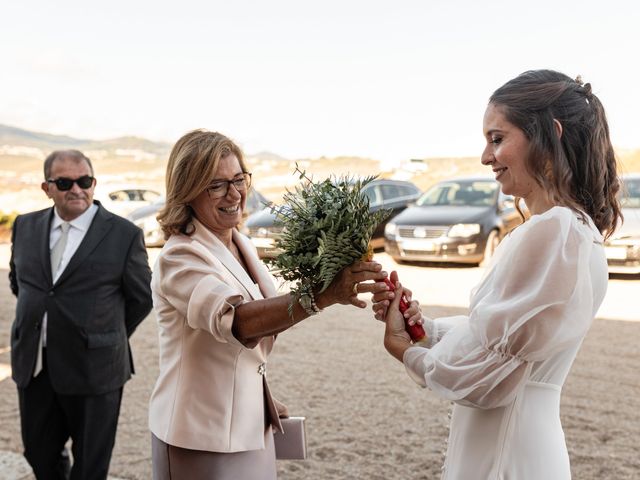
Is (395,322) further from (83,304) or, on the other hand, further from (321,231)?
(83,304)

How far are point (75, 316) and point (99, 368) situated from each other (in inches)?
12.8

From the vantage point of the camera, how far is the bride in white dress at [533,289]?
199cm

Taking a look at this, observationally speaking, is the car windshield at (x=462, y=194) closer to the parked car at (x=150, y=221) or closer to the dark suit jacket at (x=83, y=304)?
the parked car at (x=150, y=221)

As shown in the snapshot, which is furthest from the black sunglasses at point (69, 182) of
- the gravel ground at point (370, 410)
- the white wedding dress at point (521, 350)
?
the white wedding dress at point (521, 350)

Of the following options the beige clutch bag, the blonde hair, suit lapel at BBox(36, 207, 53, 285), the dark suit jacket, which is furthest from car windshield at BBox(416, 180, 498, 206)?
the blonde hair

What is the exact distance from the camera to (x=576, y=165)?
84.6 inches

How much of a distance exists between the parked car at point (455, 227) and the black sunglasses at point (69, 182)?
10473 millimetres

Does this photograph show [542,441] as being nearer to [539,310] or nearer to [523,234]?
[539,310]

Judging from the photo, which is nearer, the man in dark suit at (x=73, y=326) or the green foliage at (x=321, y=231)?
the green foliage at (x=321, y=231)

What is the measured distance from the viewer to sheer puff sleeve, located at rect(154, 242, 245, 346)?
2.42 metres

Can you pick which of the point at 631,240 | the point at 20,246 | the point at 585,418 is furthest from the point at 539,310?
the point at 631,240

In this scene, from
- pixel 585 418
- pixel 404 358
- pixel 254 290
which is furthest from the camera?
pixel 585 418

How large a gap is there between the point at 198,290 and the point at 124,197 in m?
20.3

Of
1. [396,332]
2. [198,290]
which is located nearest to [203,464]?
[198,290]
